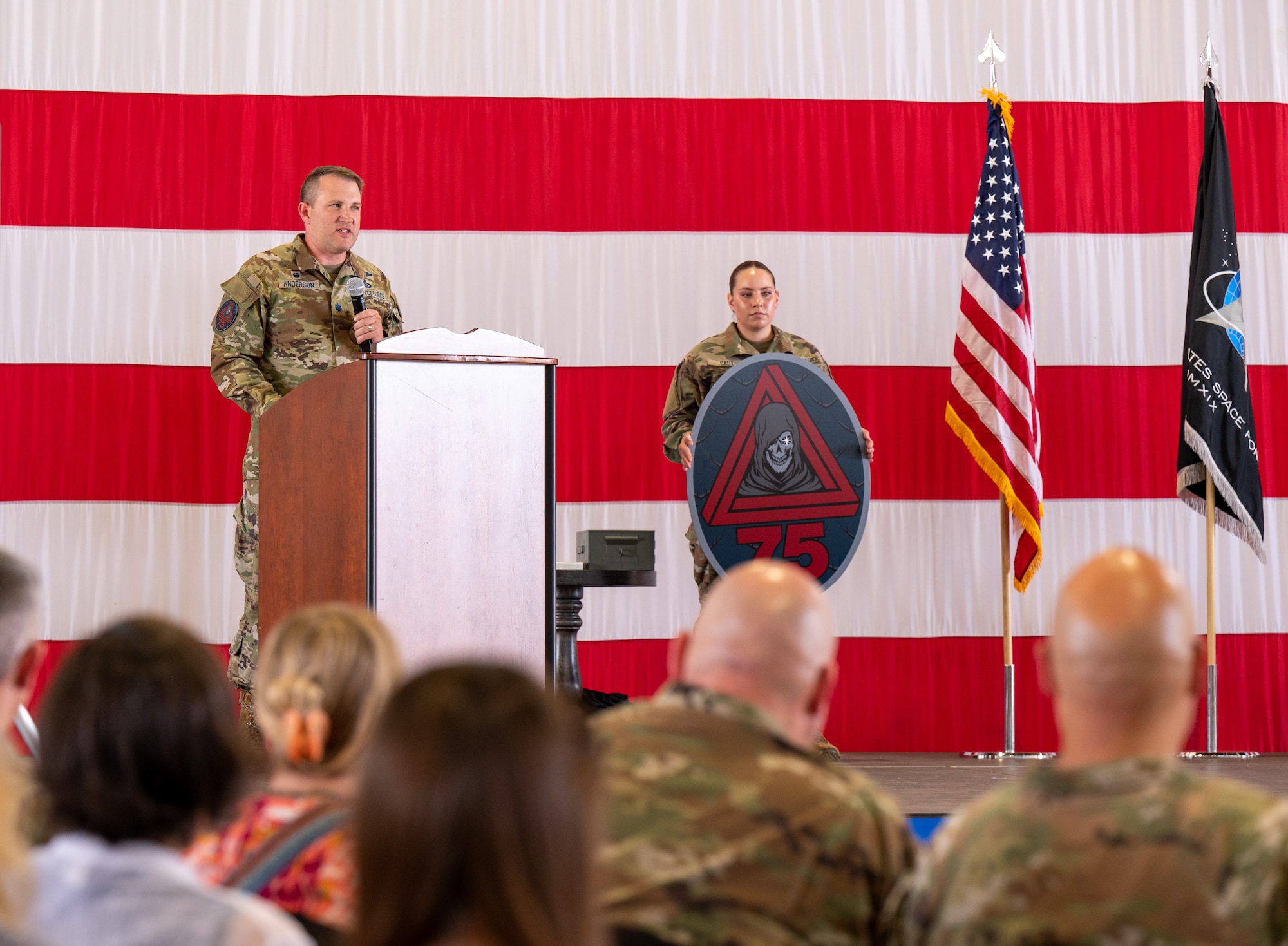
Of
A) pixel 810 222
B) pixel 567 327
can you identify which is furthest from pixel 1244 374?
pixel 567 327

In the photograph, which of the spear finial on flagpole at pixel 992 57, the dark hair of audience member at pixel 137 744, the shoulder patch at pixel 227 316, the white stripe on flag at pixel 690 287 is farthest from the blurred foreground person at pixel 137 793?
the spear finial on flagpole at pixel 992 57

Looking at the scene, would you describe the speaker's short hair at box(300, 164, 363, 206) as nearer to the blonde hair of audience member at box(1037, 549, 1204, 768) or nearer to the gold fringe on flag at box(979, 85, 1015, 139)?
the gold fringe on flag at box(979, 85, 1015, 139)

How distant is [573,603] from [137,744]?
3471 millimetres

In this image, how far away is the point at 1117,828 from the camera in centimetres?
111

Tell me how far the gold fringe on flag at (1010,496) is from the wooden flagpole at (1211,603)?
1.83 feet

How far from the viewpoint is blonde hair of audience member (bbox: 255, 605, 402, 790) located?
1355 mm

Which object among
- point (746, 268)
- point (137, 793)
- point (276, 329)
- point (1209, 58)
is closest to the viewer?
point (137, 793)

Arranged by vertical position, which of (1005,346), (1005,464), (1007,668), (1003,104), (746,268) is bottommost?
(1007,668)

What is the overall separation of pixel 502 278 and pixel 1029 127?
78.8 inches

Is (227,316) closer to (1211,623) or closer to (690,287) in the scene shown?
(690,287)

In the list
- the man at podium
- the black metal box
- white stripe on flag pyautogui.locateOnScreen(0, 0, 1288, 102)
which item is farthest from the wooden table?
white stripe on flag pyautogui.locateOnScreen(0, 0, 1288, 102)

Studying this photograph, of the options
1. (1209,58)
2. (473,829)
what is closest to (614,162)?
(1209,58)

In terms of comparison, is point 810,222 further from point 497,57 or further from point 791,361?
point 497,57

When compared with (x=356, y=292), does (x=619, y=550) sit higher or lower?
lower
